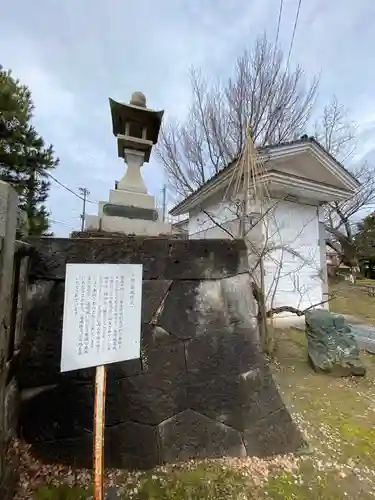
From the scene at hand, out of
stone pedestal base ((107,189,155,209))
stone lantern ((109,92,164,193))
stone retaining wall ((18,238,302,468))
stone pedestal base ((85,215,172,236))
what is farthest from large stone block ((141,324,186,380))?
stone lantern ((109,92,164,193))

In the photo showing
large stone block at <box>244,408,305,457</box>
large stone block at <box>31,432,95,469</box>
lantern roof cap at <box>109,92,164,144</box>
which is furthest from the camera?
lantern roof cap at <box>109,92,164,144</box>

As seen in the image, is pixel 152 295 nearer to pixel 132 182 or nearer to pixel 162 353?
pixel 162 353

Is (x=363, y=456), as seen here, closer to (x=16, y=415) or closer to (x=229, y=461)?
(x=229, y=461)

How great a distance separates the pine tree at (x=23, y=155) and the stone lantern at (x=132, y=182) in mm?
4769

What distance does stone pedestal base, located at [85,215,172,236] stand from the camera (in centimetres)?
351

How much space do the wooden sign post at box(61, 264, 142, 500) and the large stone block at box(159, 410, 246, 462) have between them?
729 mm

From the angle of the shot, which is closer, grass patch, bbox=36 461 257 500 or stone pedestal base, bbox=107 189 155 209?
grass patch, bbox=36 461 257 500

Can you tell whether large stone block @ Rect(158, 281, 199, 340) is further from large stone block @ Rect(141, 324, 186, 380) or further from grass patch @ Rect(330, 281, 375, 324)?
grass patch @ Rect(330, 281, 375, 324)

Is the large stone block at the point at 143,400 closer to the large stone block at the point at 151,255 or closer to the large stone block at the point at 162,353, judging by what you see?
the large stone block at the point at 162,353

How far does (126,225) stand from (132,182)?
2.40 feet

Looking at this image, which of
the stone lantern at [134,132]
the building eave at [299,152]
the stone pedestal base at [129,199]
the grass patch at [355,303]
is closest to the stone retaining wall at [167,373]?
the stone pedestal base at [129,199]

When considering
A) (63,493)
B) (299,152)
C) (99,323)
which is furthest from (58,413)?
(299,152)

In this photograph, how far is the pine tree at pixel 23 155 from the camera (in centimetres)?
758

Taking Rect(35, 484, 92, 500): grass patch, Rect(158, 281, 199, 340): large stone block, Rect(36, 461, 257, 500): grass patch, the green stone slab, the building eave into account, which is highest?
the building eave
